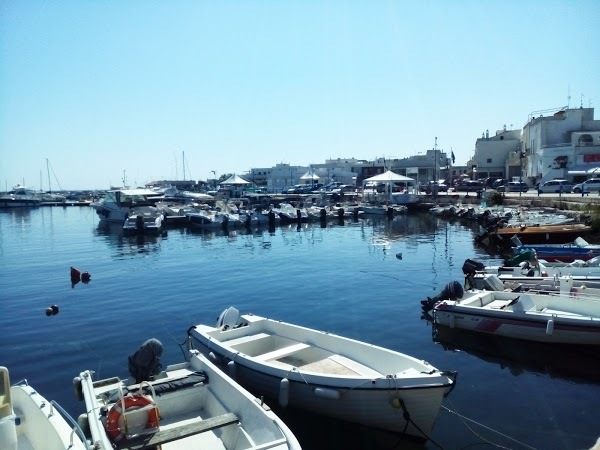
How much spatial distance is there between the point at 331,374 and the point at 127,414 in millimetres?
3650

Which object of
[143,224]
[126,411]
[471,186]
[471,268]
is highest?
[471,186]

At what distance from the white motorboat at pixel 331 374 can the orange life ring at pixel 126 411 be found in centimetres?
239

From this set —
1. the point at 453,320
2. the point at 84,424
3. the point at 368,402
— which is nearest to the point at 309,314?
the point at 453,320

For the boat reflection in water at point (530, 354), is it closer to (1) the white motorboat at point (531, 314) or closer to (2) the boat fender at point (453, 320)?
(1) the white motorboat at point (531, 314)

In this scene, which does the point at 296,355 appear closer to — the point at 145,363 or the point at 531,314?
the point at 145,363

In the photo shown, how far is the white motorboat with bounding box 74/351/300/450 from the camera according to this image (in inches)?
262

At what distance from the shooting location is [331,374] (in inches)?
343

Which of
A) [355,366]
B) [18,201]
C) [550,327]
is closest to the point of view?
[355,366]

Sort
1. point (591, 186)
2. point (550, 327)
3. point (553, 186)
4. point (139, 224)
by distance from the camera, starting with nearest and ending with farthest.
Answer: point (550, 327), point (139, 224), point (591, 186), point (553, 186)

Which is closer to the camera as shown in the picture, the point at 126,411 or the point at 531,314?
the point at 126,411

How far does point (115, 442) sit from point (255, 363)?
3061 mm

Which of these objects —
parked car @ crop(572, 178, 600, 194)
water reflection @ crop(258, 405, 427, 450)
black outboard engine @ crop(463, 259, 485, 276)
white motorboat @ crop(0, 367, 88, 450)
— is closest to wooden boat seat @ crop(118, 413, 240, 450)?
white motorboat @ crop(0, 367, 88, 450)

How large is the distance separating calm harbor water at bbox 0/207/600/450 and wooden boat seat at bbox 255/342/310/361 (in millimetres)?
1191

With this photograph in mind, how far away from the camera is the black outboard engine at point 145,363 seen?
9055 millimetres
